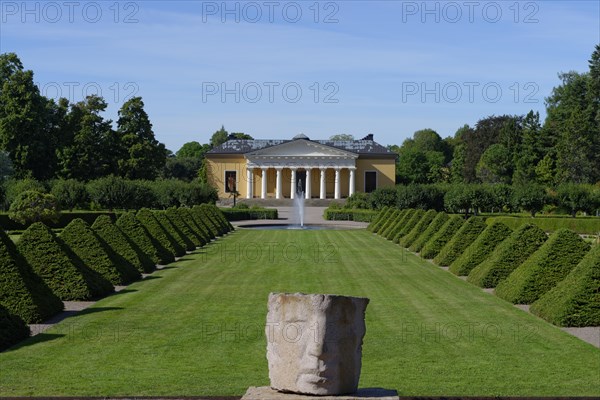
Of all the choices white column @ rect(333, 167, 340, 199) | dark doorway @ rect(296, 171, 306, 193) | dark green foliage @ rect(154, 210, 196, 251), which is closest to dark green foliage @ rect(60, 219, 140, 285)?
dark green foliage @ rect(154, 210, 196, 251)

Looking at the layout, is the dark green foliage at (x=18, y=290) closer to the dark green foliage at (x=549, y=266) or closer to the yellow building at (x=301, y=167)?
the dark green foliage at (x=549, y=266)

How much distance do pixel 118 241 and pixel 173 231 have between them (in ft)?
28.5

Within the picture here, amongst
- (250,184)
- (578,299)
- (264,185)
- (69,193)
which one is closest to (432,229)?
(578,299)

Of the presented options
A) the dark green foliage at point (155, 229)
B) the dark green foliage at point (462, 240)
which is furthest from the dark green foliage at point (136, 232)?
the dark green foliage at point (462, 240)

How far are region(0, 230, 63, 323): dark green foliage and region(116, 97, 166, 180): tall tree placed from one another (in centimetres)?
7041

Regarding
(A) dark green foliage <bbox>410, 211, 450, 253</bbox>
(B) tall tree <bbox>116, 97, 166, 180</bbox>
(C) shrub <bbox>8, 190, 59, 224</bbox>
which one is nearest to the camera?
(A) dark green foliage <bbox>410, 211, 450, 253</bbox>

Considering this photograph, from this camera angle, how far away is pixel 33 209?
4784 centimetres

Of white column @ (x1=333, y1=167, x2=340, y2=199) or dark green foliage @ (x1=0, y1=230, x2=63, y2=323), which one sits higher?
white column @ (x1=333, y1=167, x2=340, y2=199)

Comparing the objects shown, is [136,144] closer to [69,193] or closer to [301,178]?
[69,193]

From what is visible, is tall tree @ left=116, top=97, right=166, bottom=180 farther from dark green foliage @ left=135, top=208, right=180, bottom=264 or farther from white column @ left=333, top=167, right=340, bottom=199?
dark green foliage @ left=135, top=208, right=180, bottom=264

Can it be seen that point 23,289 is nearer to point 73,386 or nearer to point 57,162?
point 73,386

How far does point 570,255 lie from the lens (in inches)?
743

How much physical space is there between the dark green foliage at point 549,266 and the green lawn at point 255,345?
70cm

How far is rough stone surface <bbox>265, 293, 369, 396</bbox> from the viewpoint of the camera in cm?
684
